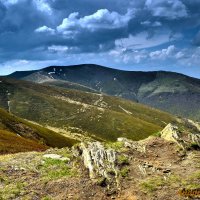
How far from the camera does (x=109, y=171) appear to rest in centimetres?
2936

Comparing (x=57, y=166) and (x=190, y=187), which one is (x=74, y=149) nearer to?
(x=57, y=166)

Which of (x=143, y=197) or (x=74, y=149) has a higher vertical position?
(x=74, y=149)

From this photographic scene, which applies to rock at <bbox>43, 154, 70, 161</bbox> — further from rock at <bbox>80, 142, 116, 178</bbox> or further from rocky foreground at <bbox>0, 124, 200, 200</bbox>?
rock at <bbox>80, 142, 116, 178</bbox>

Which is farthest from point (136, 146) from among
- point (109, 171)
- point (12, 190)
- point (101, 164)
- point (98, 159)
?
point (12, 190)

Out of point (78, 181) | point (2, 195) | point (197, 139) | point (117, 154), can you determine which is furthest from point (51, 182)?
point (197, 139)

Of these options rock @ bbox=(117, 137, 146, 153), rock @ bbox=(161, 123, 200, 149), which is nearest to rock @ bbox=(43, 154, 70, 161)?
rock @ bbox=(117, 137, 146, 153)

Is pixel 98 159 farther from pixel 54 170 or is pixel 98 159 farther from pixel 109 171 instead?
pixel 54 170

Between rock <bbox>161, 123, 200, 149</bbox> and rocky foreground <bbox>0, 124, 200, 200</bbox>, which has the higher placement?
rock <bbox>161, 123, 200, 149</bbox>

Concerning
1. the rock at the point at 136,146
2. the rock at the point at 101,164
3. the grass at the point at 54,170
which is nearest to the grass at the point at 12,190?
the grass at the point at 54,170

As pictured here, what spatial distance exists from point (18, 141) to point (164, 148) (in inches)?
1782

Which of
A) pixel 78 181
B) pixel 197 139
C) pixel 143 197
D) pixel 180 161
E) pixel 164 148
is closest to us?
pixel 143 197

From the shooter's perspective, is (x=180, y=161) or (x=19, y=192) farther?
(x=180, y=161)

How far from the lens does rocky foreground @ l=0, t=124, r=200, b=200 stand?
2694 centimetres

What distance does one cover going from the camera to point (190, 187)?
2730cm
